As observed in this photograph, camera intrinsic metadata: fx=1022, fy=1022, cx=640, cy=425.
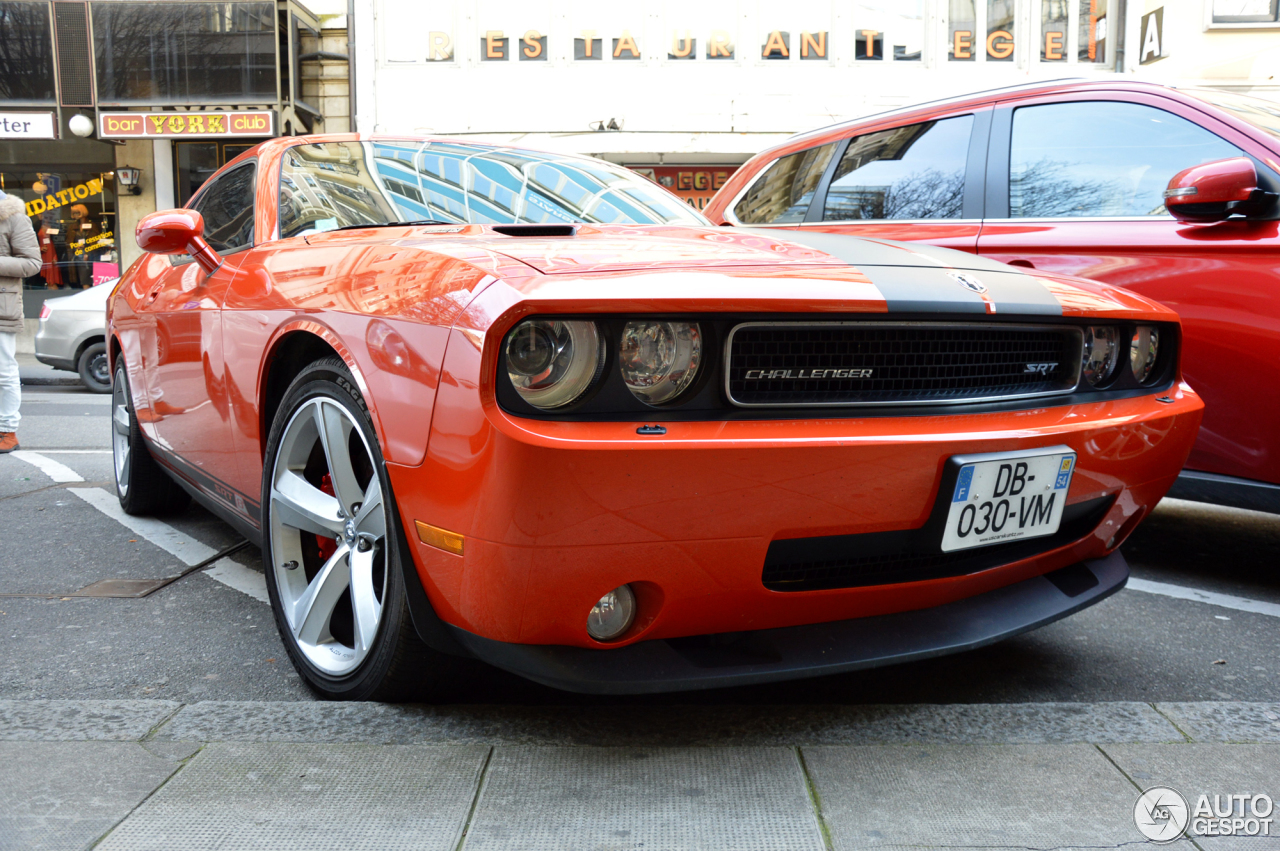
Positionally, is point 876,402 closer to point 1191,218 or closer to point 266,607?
point 1191,218

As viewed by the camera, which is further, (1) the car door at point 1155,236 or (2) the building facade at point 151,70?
(2) the building facade at point 151,70

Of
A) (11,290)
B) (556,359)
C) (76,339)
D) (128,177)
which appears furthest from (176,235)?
(128,177)

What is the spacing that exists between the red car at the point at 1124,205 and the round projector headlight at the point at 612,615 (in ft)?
5.49

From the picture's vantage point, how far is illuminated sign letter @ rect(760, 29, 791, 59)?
15211 millimetres

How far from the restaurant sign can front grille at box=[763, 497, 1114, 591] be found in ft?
45.6

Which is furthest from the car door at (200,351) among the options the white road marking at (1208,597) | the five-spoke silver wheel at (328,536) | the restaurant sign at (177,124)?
the restaurant sign at (177,124)

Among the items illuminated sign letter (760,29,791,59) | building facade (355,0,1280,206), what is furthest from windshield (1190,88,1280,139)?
illuminated sign letter (760,29,791,59)

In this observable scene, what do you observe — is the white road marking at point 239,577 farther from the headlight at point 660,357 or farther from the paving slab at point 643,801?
the headlight at point 660,357

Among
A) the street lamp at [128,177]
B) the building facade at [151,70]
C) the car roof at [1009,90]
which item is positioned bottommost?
the car roof at [1009,90]

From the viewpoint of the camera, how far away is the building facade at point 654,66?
49.7 feet

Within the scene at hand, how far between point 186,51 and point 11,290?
8.89 metres

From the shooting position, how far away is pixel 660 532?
169 centimetres

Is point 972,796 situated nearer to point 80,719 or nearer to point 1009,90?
point 80,719

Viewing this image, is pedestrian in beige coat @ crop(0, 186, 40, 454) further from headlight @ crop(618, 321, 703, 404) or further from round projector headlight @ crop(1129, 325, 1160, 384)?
round projector headlight @ crop(1129, 325, 1160, 384)
